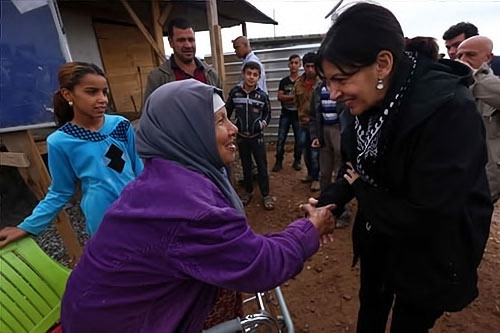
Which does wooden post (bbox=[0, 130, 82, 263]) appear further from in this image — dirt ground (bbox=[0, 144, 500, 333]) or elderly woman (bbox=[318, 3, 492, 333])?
elderly woman (bbox=[318, 3, 492, 333])

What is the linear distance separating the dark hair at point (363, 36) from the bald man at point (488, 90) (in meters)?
1.78

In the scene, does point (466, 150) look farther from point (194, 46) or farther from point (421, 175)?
point (194, 46)

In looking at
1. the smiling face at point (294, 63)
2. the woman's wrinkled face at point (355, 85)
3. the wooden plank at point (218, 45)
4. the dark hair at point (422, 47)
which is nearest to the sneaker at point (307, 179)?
the smiling face at point (294, 63)

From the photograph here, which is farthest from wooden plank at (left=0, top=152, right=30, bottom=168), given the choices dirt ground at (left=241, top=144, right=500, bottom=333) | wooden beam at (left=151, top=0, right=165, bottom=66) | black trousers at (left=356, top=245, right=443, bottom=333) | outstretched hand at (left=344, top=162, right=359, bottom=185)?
wooden beam at (left=151, top=0, right=165, bottom=66)

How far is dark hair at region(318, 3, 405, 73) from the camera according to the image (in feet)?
3.45

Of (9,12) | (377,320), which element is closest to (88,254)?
(377,320)

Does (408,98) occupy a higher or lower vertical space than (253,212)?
higher

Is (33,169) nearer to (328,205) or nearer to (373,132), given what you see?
(328,205)

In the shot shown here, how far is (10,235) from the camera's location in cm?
155

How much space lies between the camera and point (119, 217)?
0.99m

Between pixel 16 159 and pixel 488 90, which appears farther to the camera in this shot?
pixel 16 159

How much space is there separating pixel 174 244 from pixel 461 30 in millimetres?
3760

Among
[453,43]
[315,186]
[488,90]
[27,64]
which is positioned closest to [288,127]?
[315,186]

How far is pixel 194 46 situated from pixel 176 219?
2.73 m
